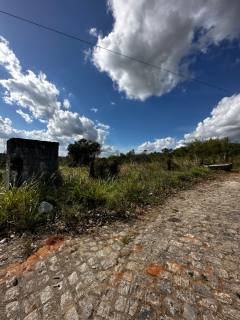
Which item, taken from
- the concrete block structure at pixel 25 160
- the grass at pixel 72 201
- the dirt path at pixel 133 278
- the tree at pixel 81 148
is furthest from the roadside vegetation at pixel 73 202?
the tree at pixel 81 148

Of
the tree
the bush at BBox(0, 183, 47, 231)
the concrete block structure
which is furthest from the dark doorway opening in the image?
the tree

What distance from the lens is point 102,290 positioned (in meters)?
2.00

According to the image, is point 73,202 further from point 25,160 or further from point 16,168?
point 16,168

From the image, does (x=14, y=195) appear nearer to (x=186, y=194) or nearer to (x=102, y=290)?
(x=102, y=290)

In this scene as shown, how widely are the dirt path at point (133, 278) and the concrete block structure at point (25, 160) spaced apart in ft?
8.81

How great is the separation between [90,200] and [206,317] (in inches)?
125

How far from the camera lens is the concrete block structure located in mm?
4918

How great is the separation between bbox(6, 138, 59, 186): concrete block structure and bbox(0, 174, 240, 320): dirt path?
2685 millimetres

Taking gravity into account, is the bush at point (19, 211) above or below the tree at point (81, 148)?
below

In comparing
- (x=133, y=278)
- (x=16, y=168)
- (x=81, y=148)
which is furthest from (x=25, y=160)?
(x=81, y=148)

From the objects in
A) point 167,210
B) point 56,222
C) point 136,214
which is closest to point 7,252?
point 56,222

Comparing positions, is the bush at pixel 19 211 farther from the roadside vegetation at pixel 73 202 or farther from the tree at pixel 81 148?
the tree at pixel 81 148

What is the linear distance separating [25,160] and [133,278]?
13.2ft

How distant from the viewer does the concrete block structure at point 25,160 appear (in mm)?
4918
